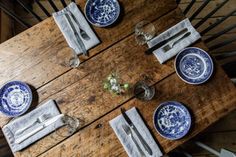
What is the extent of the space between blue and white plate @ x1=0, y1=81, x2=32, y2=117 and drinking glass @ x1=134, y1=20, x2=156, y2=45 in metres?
0.59

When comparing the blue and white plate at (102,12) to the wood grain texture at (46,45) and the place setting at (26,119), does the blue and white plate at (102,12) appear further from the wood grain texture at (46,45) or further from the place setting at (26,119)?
the place setting at (26,119)

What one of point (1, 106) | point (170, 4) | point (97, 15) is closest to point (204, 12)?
point (170, 4)

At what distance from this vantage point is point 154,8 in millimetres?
1772

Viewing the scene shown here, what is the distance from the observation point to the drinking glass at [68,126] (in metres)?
1.67

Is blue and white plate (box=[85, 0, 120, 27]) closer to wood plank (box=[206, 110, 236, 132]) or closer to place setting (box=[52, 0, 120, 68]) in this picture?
place setting (box=[52, 0, 120, 68])

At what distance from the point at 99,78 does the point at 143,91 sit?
0.22m

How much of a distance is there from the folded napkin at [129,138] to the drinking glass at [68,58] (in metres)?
0.34

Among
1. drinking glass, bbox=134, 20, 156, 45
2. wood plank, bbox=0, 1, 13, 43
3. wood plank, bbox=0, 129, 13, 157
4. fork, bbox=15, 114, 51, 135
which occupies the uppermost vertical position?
wood plank, bbox=0, 1, 13, 43

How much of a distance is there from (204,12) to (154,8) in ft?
3.23

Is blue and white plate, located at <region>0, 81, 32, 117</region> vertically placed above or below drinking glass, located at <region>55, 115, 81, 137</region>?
above

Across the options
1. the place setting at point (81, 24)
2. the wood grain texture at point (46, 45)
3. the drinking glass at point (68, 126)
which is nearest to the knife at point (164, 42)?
the wood grain texture at point (46, 45)

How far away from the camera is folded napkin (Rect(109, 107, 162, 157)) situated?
1613mm

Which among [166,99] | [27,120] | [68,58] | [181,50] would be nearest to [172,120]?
[166,99]

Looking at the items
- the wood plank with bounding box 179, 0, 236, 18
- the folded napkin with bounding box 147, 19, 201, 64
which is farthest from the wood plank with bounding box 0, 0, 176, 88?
the wood plank with bounding box 179, 0, 236, 18
